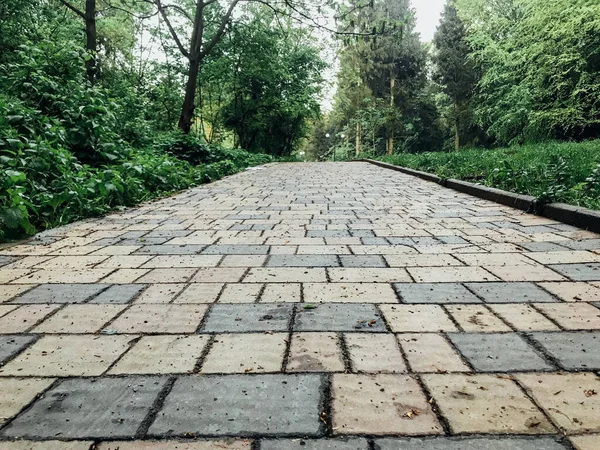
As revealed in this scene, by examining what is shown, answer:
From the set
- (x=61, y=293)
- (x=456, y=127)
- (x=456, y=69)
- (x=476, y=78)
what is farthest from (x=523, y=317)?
(x=476, y=78)

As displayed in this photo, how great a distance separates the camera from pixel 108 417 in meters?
1.24

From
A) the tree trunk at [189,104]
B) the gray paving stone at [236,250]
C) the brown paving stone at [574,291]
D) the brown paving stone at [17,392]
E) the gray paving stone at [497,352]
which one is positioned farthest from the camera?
the tree trunk at [189,104]

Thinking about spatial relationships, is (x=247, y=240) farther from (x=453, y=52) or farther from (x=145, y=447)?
(x=453, y=52)

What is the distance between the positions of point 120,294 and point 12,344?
0.60m

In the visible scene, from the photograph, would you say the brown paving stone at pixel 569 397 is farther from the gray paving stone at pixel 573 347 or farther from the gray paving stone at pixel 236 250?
the gray paving stone at pixel 236 250

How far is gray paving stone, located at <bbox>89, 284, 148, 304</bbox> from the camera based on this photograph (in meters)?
2.18

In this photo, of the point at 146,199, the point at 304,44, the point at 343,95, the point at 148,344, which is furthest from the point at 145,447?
the point at 343,95

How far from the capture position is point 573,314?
1.91 meters

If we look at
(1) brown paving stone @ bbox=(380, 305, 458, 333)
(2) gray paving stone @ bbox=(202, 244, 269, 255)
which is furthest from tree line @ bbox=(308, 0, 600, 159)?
(1) brown paving stone @ bbox=(380, 305, 458, 333)

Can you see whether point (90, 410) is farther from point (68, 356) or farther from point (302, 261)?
point (302, 261)

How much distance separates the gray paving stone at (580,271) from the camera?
241 cm

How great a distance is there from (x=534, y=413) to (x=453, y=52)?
105 ft

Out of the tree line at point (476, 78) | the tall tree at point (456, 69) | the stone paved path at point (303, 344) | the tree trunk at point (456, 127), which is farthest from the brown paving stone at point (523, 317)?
the tall tree at point (456, 69)

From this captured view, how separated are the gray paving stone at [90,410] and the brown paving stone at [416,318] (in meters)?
1.00
